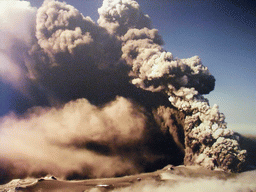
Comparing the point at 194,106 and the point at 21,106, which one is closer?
the point at 194,106

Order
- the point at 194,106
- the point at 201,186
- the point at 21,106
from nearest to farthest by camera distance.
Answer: the point at 201,186 → the point at 194,106 → the point at 21,106

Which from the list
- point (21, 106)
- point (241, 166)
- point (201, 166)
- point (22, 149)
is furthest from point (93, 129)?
point (241, 166)

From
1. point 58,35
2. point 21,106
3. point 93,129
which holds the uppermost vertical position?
point 58,35

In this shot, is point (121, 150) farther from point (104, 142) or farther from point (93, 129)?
point (93, 129)

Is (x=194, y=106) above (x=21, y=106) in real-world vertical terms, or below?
below

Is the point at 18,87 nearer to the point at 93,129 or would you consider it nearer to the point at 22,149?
the point at 22,149

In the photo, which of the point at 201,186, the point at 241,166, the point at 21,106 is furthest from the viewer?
the point at 21,106
